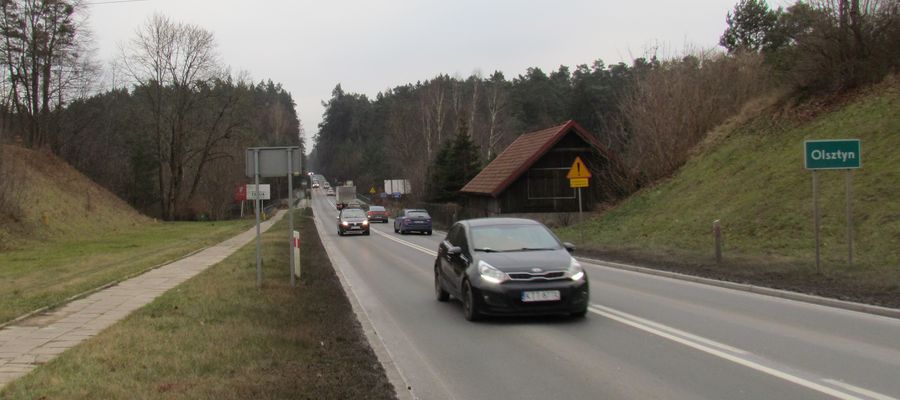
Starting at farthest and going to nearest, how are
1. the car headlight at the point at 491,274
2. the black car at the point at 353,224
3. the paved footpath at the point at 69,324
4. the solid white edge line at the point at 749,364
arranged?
the black car at the point at 353,224 → the car headlight at the point at 491,274 → the paved footpath at the point at 69,324 → the solid white edge line at the point at 749,364

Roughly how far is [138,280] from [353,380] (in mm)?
9886

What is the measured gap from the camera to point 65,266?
71.6 feet

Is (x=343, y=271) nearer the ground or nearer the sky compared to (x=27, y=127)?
nearer the ground

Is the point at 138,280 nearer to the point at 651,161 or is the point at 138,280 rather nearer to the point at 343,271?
the point at 343,271

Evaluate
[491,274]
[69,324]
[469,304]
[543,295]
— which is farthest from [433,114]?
[69,324]

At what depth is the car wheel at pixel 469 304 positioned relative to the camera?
976cm

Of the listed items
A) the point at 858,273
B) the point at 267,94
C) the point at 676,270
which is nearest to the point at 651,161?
the point at 676,270

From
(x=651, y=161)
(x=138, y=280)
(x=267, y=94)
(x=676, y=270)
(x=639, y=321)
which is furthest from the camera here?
(x=267, y=94)

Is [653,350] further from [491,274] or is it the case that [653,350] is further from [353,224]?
[353,224]

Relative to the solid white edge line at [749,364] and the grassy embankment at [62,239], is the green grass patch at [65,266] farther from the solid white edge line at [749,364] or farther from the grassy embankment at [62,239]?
the solid white edge line at [749,364]

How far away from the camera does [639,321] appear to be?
9508 millimetres

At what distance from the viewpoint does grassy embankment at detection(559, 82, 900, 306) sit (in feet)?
45.5

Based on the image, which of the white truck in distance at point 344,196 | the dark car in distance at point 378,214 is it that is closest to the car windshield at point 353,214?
the dark car in distance at point 378,214

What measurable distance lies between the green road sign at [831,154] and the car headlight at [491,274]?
7532 mm
